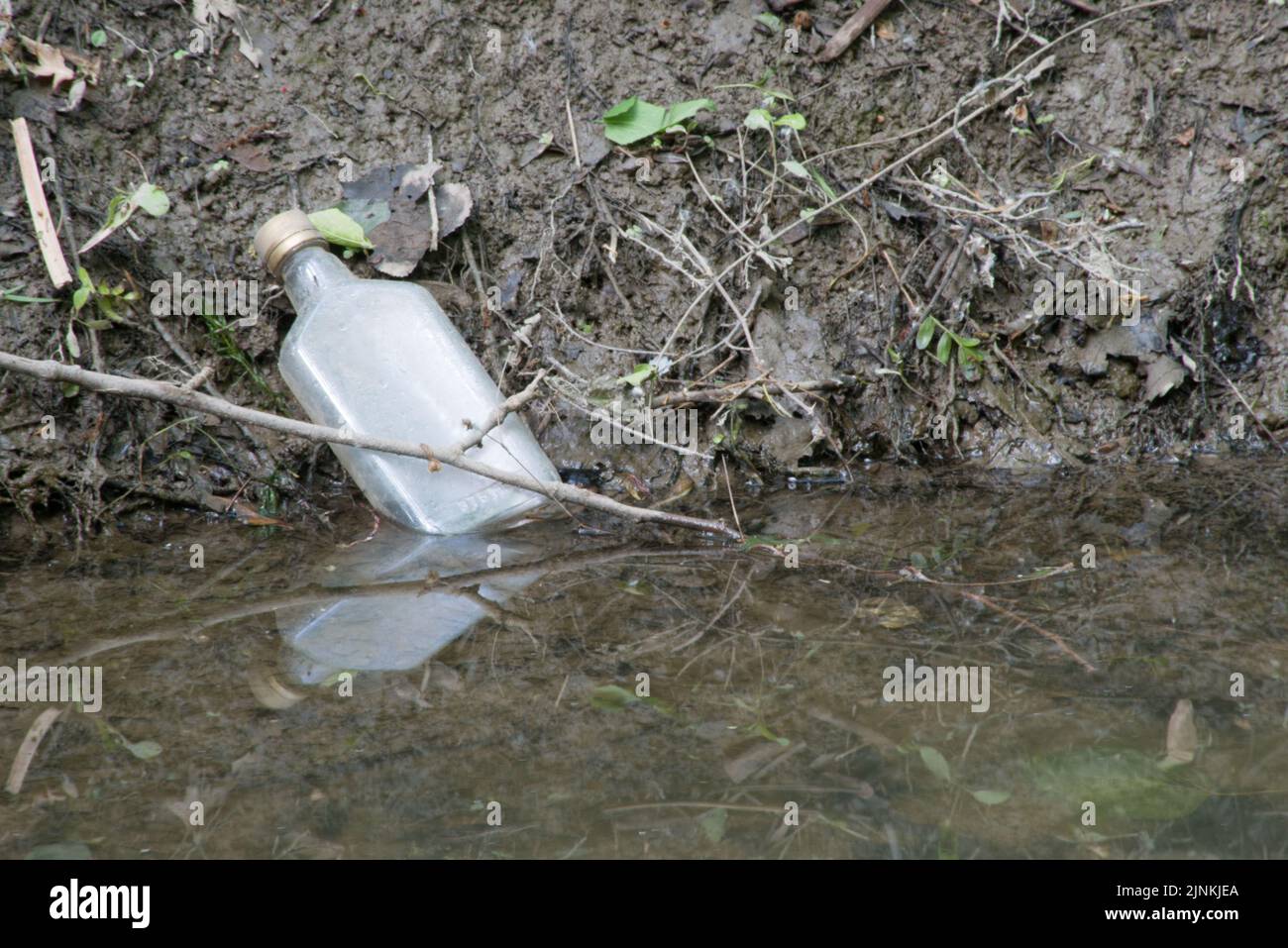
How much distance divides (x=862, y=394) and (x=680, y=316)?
0.60 meters

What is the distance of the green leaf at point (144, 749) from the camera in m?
1.80

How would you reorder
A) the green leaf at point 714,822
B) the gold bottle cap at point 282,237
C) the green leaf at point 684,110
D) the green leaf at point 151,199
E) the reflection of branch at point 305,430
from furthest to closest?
the green leaf at point 684,110
the green leaf at point 151,199
the gold bottle cap at point 282,237
the reflection of branch at point 305,430
the green leaf at point 714,822

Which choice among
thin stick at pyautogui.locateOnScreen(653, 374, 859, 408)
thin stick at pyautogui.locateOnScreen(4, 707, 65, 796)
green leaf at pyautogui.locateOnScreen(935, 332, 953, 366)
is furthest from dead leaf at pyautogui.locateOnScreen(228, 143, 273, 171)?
green leaf at pyautogui.locateOnScreen(935, 332, 953, 366)

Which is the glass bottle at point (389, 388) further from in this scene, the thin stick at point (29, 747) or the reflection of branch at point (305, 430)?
the thin stick at point (29, 747)

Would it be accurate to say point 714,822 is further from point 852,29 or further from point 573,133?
point 852,29

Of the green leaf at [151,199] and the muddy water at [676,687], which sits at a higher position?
the green leaf at [151,199]

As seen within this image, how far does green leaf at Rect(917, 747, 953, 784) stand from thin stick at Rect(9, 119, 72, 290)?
8.33ft

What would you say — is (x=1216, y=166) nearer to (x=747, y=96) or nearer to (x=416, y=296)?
(x=747, y=96)

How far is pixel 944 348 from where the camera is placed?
10.7 ft

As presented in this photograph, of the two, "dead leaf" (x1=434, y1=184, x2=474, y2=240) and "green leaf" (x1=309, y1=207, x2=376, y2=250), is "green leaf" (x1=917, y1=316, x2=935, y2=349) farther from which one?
"green leaf" (x1=309, y1=207, x2=376, y2=250)

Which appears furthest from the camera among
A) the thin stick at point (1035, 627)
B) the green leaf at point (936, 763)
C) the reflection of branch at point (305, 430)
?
the reflection of branch at point (305, 430)

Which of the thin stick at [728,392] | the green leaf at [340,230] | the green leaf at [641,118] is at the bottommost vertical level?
the thin stick at [728,392]

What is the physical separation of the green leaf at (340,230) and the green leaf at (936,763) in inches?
84.4

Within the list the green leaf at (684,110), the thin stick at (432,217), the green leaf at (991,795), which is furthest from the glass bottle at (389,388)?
the green leaf at (991,795)
